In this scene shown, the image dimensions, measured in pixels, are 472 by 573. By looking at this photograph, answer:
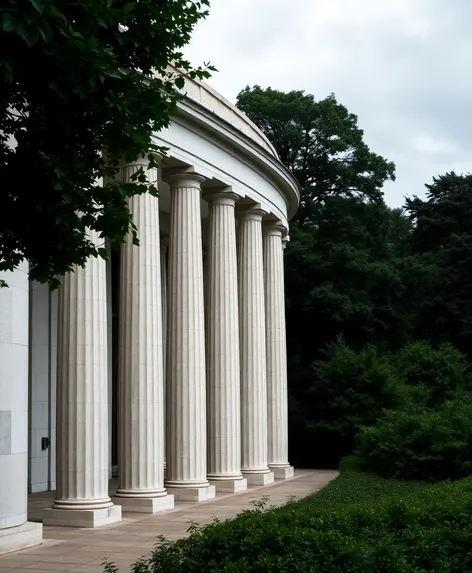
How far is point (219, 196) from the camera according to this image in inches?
2019

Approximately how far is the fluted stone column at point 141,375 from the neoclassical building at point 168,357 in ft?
0.19

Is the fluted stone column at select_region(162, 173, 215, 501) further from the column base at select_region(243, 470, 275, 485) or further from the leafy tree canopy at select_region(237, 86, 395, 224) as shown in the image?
the leafy tree canopy at select_region(237, 86, 395, 224)

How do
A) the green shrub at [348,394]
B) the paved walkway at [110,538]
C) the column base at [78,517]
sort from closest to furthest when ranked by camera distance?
1. the paved walkway at [110,538]
2. the column base at [78,517]
3. the green shrub at [348,394]

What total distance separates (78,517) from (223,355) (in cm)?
1797

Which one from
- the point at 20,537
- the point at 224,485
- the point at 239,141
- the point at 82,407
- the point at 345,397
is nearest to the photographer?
the point at 20,537

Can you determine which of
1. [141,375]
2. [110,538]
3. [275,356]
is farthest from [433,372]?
[110,538]

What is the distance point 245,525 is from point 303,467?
64698mm

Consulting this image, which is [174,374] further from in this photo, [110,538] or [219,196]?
[110,538]

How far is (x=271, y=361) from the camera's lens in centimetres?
6234

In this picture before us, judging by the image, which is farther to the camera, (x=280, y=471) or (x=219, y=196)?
(x=280, y=471)

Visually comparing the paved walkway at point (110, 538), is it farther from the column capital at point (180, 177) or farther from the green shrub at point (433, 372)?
the green shrub at point (433, 372)

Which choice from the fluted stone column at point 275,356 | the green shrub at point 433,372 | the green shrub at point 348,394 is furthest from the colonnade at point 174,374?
the green shrub at point 433,372

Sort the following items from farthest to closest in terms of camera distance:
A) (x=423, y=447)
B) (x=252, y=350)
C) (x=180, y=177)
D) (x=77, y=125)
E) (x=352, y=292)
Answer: (x=352, y=292) → (x=252, y=350) → (x=423, y=447) → (x=180, y=177) → (x=77, y=125)

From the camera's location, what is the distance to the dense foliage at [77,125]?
16719 millimetres
